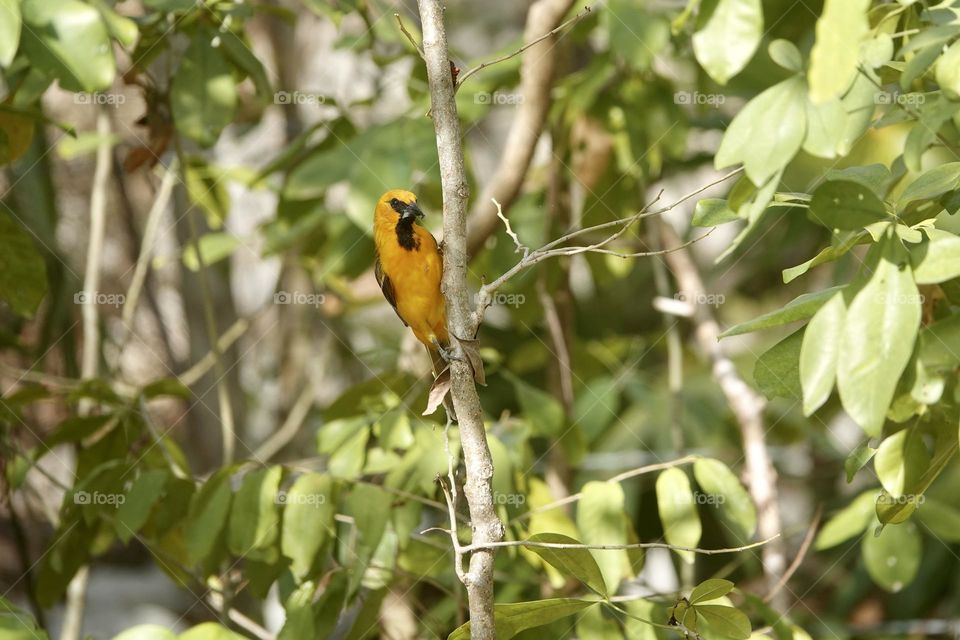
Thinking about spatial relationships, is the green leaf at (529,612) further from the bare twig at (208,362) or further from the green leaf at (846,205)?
the bare twig at (208,362)

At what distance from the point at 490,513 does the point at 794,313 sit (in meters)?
0.55

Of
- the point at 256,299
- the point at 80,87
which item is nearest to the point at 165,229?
the point at 256,299

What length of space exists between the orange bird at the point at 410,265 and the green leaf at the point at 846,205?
1342mm

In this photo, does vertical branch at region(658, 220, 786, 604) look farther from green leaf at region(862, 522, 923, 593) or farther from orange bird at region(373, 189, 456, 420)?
orange bird at region(373, 189, 456, 420)

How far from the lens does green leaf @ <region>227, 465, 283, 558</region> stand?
2.31m

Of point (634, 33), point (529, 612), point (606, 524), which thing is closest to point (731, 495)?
point (606, 524)

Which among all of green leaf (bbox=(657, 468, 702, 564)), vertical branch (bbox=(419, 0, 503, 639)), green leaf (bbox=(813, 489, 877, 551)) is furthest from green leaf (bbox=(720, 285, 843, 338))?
green leaf (bbox=(813, 489, 877, 551))

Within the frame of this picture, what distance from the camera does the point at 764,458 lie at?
318 centimetres

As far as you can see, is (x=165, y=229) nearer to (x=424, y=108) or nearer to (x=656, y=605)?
(x=424, y=108)

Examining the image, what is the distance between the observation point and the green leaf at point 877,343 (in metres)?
1.18

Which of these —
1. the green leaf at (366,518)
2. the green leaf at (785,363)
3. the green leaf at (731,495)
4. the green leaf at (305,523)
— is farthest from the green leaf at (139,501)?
the green leaf at (785,363)

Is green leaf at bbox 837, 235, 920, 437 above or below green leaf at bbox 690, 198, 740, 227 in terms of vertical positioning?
below

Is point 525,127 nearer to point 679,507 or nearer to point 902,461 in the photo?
point 679,507

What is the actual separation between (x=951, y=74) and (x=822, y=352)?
0.40 metres
